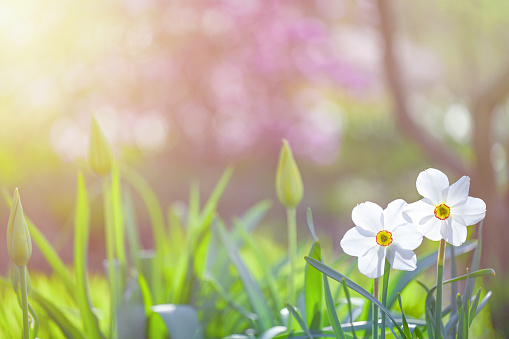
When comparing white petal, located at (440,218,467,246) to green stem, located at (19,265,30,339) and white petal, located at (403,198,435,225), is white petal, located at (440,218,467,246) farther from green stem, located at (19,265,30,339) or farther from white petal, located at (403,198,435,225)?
green stem, located at (19,265,30,339)

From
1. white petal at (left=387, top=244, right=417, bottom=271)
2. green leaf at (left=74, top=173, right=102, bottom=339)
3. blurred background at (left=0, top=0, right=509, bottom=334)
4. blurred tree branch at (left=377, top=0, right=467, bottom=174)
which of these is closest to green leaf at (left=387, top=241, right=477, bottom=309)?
white petal at (left=387, top=244, right=417, bottom=271)

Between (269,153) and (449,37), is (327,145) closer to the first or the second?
(269,153)

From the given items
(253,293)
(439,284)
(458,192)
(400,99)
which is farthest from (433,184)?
(400,99)

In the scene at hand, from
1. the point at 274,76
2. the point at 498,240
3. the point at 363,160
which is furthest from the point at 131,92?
the point at 498,240

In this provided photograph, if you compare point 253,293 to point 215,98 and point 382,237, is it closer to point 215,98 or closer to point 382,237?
point 382,237

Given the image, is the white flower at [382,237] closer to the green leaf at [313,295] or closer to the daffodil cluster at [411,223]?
the daffodil cluster at [411,223]

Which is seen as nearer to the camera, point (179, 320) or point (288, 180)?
point (288, 180)
